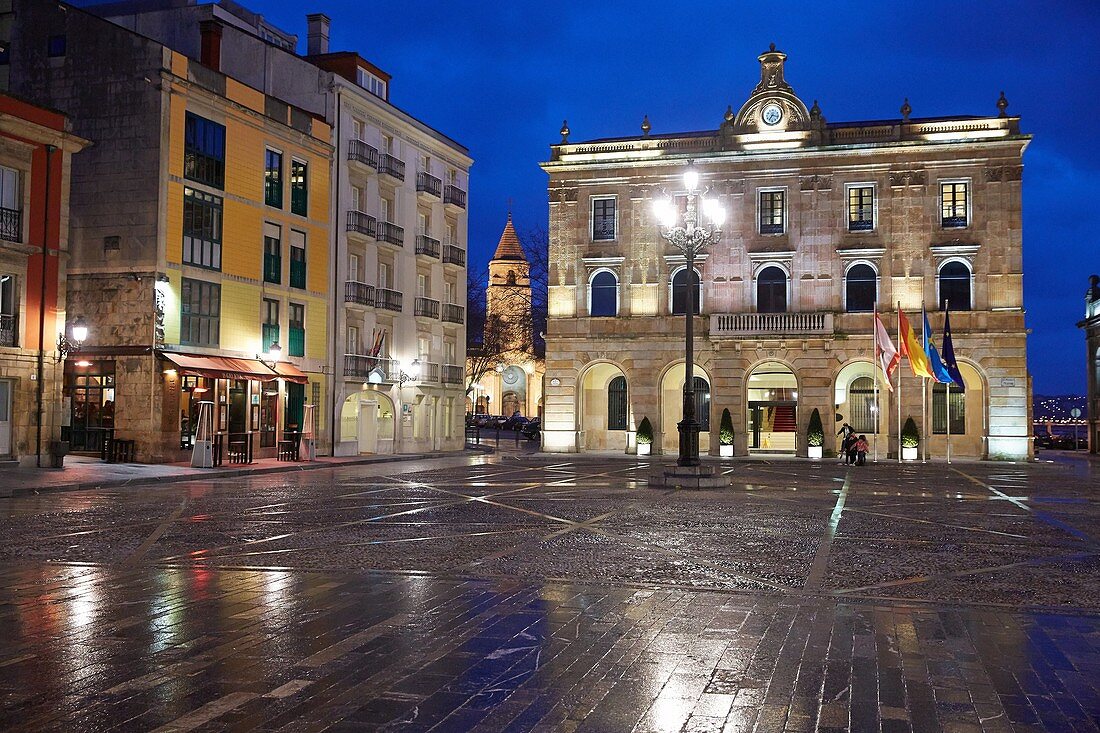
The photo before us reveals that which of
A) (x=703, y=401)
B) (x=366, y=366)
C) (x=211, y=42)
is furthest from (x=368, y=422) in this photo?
(x=211, y=42)

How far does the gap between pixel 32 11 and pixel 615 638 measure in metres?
35.8

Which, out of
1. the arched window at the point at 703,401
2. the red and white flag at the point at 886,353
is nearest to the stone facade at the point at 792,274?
the arched window at the point at 703,401

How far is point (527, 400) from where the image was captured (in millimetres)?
116125

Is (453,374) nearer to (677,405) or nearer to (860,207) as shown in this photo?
(677,405)

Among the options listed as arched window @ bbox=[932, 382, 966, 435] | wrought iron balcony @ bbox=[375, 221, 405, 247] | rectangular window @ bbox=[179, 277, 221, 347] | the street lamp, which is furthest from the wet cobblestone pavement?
wrought iron balcony @ bbox=[375, 221, 405, 247]

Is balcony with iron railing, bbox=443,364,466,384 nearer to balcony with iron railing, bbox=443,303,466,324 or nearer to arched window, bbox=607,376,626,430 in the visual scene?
balcony with iron railing, bbox=443,303,466,324

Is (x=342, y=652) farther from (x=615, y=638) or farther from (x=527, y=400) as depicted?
(x=527, y=400)

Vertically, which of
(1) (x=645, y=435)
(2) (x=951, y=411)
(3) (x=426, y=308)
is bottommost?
(1) (x=645, y=435)

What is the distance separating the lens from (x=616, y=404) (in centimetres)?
4900

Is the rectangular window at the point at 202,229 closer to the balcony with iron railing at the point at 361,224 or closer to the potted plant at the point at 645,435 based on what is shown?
the balcony with iron railing at the point at 361,224

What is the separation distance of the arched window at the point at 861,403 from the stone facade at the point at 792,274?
0.09 metres

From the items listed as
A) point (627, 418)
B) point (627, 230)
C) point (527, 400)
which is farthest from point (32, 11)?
point (527, 400)

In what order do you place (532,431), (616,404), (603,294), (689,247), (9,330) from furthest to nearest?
1. (532,431)
2. (616,404)
3. (603,294)
4. (9,330)
5. (689,247)

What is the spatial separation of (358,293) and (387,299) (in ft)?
8.09
